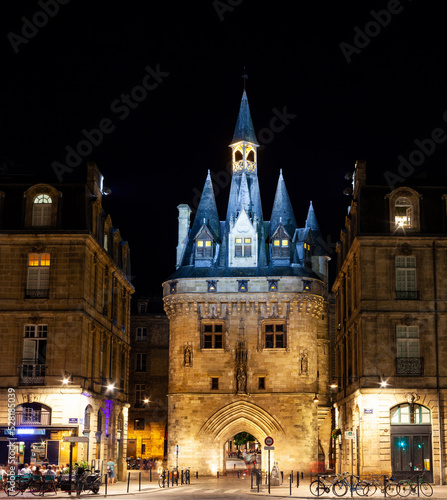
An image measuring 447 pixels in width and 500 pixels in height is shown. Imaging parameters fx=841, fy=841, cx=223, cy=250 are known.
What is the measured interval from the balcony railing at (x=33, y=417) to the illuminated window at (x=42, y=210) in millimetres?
9064

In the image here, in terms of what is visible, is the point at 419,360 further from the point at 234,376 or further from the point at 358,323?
the point at 234,376

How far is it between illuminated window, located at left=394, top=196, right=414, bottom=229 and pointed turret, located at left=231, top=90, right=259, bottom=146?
20.2m

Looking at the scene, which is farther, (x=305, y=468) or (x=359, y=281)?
(x=305, y=468)

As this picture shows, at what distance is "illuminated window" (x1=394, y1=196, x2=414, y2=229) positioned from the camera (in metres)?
42.4

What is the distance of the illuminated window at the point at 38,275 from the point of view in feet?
131

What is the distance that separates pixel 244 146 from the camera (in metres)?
60.8

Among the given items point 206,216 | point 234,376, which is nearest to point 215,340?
point 234,376

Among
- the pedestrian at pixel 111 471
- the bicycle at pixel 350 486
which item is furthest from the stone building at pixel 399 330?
the pedestrian at pixel 111 471

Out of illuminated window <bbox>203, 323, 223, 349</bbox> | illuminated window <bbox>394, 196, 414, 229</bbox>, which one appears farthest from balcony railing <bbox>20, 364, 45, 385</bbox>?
illuminated window <bbox>394, 196, 414, 229</bbox>

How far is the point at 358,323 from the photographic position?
139 ft

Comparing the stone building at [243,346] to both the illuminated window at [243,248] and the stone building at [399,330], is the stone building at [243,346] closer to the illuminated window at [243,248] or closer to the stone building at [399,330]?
the illuminated window at [243,248]

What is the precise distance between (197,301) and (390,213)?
1711 cm

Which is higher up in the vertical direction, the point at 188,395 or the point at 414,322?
the point at 414,322

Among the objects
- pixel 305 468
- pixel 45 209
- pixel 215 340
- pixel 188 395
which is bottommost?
pixel 305 468
